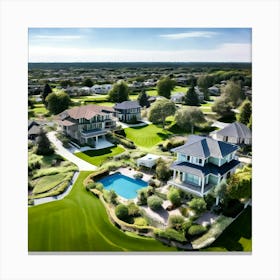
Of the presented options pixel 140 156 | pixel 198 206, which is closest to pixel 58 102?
pixel 140 156

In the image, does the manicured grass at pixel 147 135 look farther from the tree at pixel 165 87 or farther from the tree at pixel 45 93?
the tree at pixel 45 93

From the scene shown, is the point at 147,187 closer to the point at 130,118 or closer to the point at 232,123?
the point at 130,118

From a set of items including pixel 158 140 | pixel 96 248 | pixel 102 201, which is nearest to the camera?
pixel 96 248

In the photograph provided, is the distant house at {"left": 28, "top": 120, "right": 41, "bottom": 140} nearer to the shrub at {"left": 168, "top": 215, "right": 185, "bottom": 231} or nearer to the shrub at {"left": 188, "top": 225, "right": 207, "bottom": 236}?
the shrub at {"left": 168, "top": 215, "right": 185, "bottom": 231}

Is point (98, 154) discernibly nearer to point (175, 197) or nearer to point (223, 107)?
point (175, 197)

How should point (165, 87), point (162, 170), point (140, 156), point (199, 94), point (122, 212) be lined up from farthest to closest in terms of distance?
point (165, 87) < point (140, 156) < point (199, 94) < point (162, 170) < point (122, 212)

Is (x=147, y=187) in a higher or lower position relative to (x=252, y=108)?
lower

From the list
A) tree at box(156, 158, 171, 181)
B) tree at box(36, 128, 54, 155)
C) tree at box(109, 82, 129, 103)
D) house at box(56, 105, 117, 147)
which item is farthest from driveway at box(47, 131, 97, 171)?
tree at box(109, 82, 129, 103)

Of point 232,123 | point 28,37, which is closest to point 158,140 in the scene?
point 232,123
